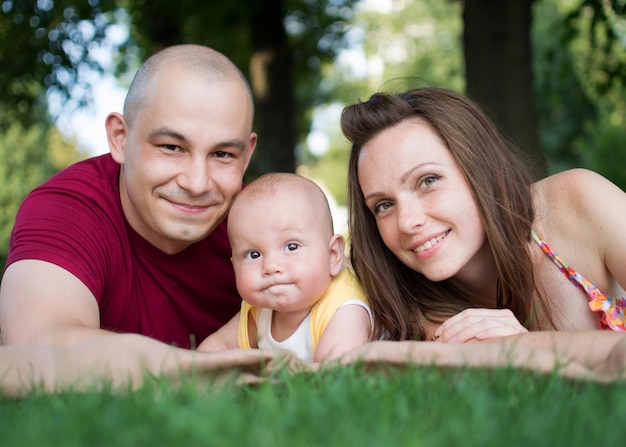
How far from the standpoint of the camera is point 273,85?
1084 cm

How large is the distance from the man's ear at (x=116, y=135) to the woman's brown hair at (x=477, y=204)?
115cm

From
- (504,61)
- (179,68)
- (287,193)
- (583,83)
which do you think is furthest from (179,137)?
(583,83)

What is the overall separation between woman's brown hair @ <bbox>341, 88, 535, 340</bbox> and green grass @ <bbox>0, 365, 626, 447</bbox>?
3.77 feet

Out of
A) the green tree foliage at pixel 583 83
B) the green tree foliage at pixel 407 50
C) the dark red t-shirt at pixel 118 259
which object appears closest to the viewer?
the dark red t-shirt at pixel 118 259

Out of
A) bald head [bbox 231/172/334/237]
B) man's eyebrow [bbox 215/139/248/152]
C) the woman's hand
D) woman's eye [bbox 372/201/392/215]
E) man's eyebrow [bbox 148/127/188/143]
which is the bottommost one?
the woman's hand

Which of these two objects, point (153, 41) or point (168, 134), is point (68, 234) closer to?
point (168, 134)

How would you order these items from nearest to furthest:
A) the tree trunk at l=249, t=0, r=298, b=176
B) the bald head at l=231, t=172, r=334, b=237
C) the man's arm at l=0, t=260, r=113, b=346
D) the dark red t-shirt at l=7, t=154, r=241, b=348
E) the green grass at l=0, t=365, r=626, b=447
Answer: the green grass at l=0, t=365, r=626, b=447, the man's arm at l=0, t=260, r=113, b=346, the bald head at l=231, t=172, r=334, b=237, the dark red t-shirt at l=7, t=154, r=241, b=348, the tree trunk at l=249, t=0, r=298, b=176

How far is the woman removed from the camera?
3248 millimetres

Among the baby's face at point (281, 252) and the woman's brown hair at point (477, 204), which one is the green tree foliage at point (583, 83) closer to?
the woman's brown hair at point (477, 204)

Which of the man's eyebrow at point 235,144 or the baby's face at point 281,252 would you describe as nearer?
the baby's face at point 281,252

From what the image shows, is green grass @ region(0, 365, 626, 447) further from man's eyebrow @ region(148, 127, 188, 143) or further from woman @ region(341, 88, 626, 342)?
man's eyebrow @ region(148, 127, 188, 143)

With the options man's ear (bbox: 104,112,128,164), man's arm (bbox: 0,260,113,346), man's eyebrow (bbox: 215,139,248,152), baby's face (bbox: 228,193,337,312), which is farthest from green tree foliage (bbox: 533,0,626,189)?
man's arm (bbox: 0,260,113,346)

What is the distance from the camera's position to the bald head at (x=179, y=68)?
375 cm

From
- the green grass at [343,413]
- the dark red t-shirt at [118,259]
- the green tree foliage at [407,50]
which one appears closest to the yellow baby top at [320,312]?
the dark red t-shirt at [118,259]
